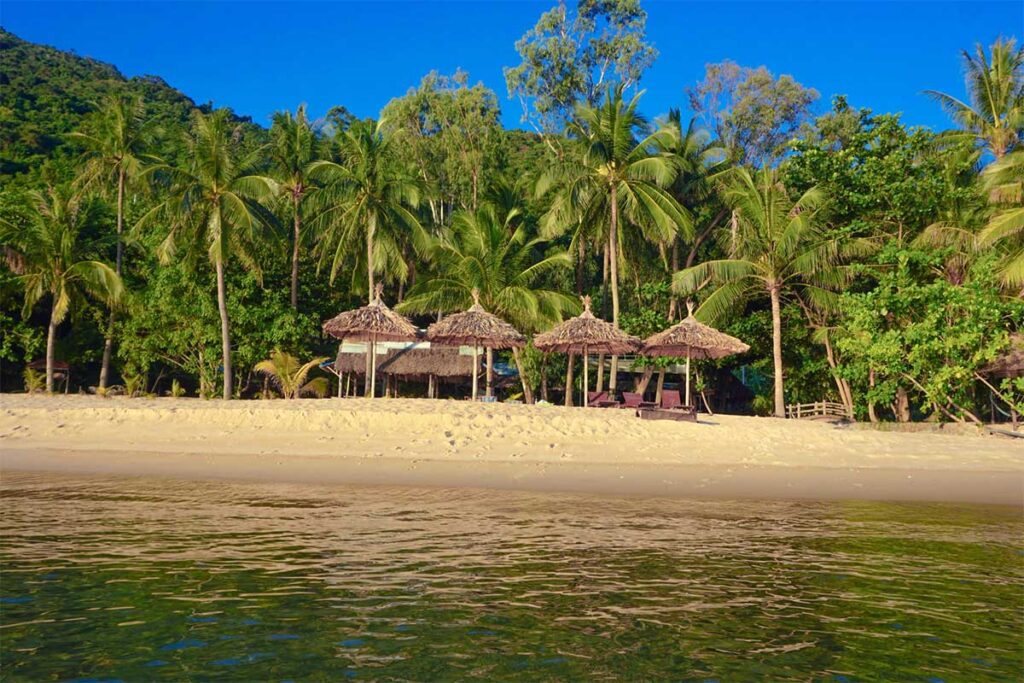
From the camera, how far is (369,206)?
2695 centimetres

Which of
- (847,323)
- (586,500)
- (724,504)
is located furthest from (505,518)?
(847,323)

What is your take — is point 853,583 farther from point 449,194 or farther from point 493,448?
point 449,194

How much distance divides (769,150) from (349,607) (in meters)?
33.5

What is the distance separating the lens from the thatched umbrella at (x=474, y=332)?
20.8 metres

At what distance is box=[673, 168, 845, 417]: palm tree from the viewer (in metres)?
22.5

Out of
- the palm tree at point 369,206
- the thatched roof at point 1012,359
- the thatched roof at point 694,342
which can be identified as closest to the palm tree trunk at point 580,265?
the palm tree at point 369,206

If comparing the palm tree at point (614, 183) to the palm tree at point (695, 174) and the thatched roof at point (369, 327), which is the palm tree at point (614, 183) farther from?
the thatched roof at point (369, 327)

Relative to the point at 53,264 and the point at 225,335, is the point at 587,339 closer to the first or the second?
the point at 225,335

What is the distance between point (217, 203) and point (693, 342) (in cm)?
1449

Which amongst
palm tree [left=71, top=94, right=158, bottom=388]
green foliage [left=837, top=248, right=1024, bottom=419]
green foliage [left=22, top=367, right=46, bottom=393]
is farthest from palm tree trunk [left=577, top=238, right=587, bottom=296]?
green foliage [left=22, top=367, right=46, bottom=393]

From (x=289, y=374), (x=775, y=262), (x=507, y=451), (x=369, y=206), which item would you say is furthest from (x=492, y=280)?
(x=507, y=451)

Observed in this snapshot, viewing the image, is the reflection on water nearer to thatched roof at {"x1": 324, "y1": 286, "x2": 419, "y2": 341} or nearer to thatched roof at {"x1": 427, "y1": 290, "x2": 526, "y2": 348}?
thatched roof at {"x1": 427, "y1": 290, "x2": 526, "y2": 348}

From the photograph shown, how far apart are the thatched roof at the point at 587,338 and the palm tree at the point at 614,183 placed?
8.42 ft

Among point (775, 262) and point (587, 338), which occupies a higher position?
point (775, 262)
